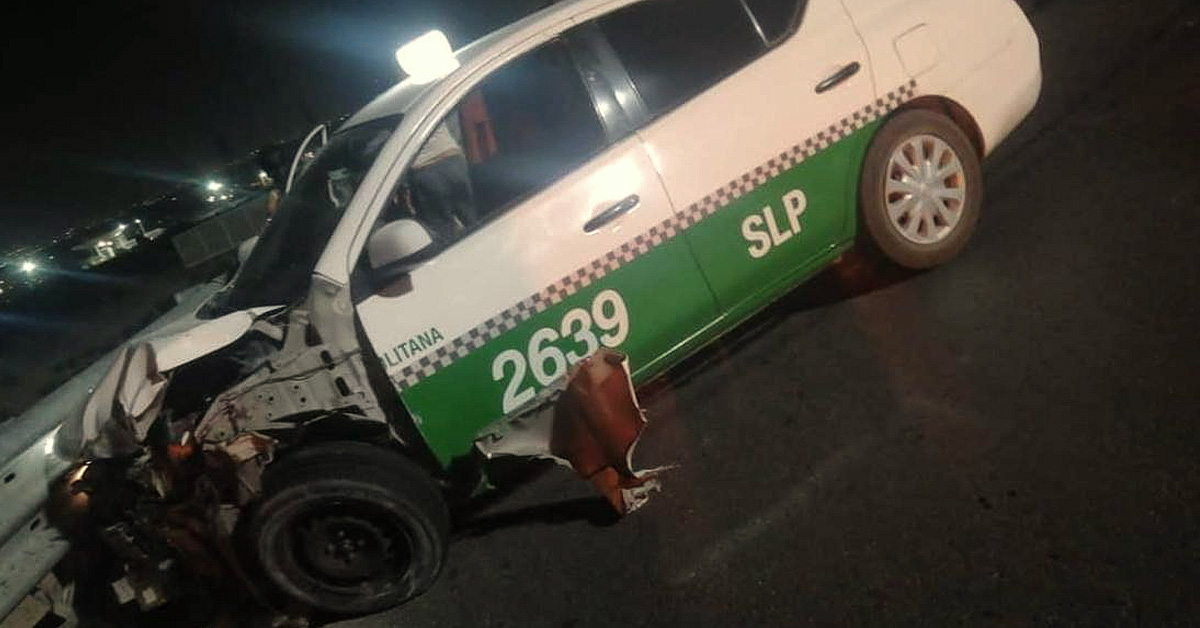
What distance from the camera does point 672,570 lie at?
289 centimetres

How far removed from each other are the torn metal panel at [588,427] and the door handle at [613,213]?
1.48ft

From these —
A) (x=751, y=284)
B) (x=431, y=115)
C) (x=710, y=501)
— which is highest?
(x=431, y=115)

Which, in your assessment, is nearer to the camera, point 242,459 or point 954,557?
point 954,557

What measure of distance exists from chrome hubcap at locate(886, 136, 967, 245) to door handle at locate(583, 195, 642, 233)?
1.27 metres

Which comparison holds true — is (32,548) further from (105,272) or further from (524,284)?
(105,272)

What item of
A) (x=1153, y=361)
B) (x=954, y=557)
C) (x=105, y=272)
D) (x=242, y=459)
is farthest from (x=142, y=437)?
(x=105, y=272)

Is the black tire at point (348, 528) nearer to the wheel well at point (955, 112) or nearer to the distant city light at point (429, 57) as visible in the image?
the distant city light at point (429, 57)

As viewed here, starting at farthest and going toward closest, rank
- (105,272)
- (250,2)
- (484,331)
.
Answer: (250,2) → (105,272) → (484,331)

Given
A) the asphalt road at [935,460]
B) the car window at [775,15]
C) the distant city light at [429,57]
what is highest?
the distant city light at [429,57]

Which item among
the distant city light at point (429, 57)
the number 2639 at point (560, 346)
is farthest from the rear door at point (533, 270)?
the distant city light at point (429, 57)

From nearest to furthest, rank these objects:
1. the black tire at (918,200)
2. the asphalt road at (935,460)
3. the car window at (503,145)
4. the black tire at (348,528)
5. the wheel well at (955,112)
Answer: the asphalt road at (935,460)
the black tire at (348,528)
the car window at (503,145)
the black tire at (918,200)
the wheel well at (955,112)

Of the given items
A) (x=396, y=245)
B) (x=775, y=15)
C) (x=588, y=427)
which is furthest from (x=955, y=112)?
(x=396, y=245)

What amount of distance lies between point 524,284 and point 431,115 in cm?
73

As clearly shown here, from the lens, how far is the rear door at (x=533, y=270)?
9.77 ft
